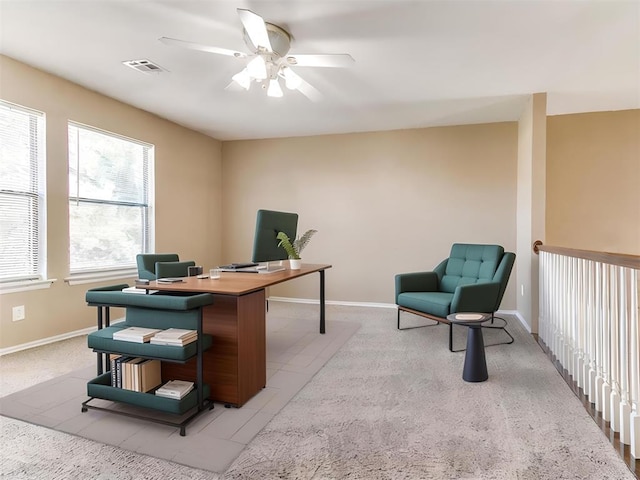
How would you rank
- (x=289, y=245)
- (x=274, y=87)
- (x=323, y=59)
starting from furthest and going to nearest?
(x=289, y=245) → (x=274, y=87) → (x=323, y=59)

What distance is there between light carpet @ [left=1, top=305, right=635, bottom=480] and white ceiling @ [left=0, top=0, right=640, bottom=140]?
2.49 meters

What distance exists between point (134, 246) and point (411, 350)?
134 inches

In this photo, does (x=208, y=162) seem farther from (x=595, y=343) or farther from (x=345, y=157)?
(x=595, y=343)

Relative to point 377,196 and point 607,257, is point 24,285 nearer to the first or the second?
point 377,196

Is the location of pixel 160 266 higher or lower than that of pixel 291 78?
lower

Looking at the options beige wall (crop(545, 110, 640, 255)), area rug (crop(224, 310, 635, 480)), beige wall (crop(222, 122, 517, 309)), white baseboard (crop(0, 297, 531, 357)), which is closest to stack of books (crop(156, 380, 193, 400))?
area rug (crop(224, 310, 635, 480))

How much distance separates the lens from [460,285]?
3.86 metres

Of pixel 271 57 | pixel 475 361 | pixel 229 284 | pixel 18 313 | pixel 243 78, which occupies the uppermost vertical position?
pixel 271 57

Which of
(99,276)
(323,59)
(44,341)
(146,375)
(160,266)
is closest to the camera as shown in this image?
(146,375)

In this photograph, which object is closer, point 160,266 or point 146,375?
point 146,375

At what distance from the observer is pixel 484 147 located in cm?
495

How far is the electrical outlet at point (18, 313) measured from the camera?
3223mm

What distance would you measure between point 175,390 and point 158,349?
0.27m

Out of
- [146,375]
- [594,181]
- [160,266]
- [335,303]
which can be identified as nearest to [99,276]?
[160,266]
